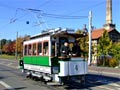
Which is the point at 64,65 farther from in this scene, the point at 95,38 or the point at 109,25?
the point at 109,25

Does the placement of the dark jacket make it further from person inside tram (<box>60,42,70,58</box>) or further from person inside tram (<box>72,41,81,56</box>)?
person inside tram (<box>72,41,81,56</box>)

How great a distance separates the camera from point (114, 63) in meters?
57.8

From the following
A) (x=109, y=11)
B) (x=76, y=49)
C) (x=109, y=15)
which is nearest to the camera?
(x=76, y=49)

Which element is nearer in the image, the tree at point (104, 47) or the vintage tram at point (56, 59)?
the vintage tram at point (56, 59)

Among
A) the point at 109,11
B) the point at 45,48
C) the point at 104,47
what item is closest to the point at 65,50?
the point at 45,48

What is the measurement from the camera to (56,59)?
60.2 ft

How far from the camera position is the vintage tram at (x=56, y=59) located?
58.1 ft

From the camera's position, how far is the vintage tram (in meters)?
17.7

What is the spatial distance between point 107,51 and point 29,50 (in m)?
37.1

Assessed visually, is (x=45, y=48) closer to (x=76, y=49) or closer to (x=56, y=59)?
Result: (x=56, y=59)

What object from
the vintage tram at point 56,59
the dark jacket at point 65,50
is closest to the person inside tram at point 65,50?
the dark jacket at point 65,50

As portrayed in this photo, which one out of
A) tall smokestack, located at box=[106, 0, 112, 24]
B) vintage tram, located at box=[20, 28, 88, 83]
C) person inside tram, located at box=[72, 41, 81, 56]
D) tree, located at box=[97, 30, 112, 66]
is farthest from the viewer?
tall smokestack, located at box=[106, 0, 112, 24]

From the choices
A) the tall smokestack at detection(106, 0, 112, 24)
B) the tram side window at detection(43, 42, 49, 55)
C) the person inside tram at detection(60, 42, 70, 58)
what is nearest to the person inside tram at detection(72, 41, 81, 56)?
the person inside tram at detection(60, 42, 70, 58)

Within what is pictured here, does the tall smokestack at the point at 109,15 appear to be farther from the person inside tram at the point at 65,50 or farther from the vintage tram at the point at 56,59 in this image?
the person inside tram at the point at 65,50
